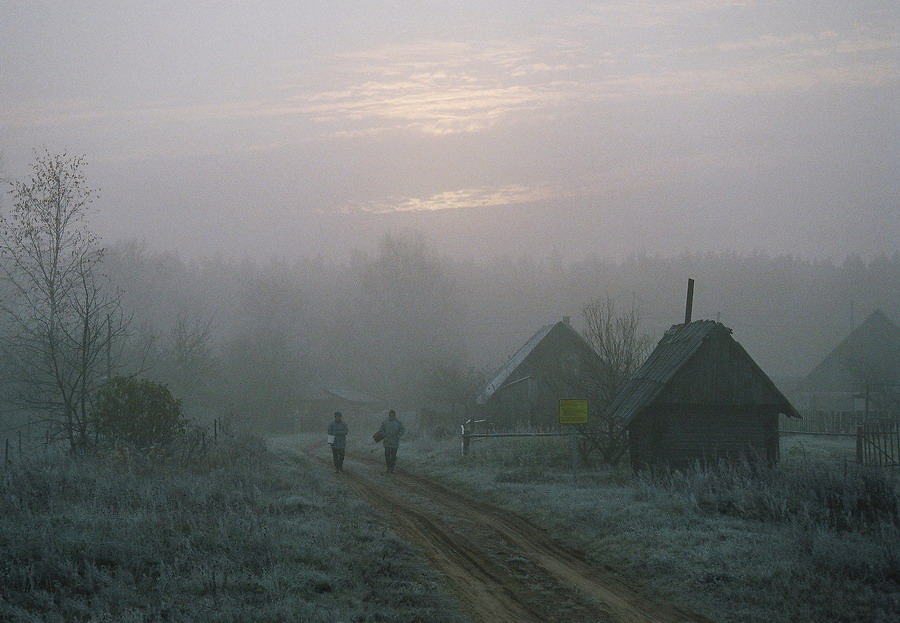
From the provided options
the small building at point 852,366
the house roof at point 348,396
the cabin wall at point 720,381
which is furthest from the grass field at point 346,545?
the house roof at point 348,396

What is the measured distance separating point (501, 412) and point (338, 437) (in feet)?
64.3

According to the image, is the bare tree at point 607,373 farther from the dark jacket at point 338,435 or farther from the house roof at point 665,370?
the dark jacket at point 338,435

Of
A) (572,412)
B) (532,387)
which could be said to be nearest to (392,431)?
(572,412)

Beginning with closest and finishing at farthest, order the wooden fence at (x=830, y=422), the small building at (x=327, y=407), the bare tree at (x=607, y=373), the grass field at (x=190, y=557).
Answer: the grass field at (x=190, y=557), the bare tree at (x=607, y=373), the wooden fence at (x=830, y=422), the small building at (x=327, y=407)

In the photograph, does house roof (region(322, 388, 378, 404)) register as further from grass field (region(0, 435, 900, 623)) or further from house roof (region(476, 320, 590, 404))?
grass field (region(0, 435, 900, 623))

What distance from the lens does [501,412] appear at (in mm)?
42281

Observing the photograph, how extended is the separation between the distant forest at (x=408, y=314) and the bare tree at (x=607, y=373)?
22168 mm

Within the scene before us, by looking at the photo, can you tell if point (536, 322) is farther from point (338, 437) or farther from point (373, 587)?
point (373, 587)

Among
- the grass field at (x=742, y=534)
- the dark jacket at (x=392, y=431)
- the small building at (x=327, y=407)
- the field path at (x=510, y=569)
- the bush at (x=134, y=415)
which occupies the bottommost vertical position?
the small building at (x=327, y=407)

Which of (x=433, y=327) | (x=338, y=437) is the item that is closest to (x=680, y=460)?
(x=338, y=437)

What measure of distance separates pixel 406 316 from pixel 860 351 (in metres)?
41.5

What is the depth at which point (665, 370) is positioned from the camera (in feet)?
69.5

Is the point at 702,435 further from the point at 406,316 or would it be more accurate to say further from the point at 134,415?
the point at 406,316

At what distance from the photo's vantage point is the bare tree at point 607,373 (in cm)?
2420
